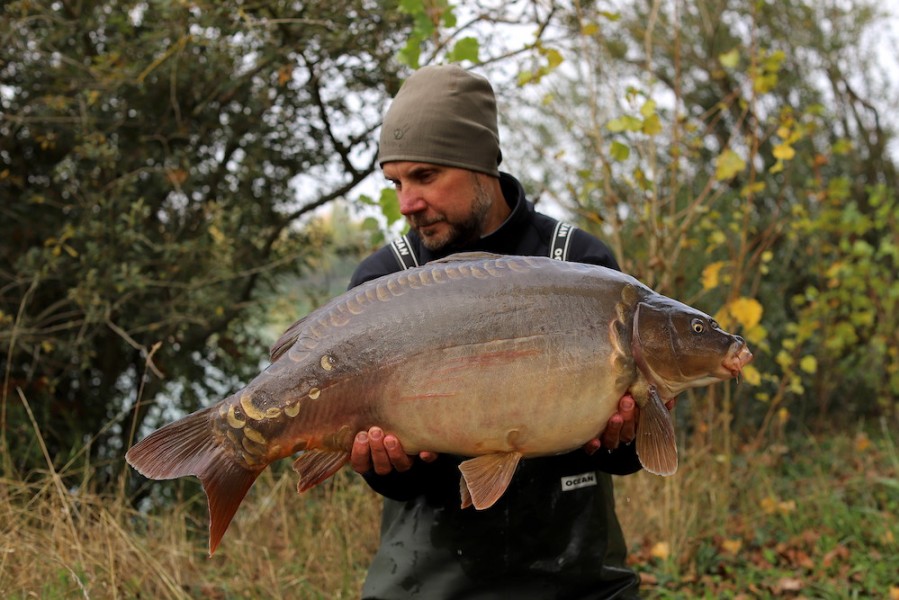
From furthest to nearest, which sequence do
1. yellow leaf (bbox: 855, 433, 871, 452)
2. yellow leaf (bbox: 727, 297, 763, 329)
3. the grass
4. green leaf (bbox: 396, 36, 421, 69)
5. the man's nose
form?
yellow leaf (bbox: 855, 433, 871, 452), yellow leaf (bbox: 727, 297, 763, 329), green leaf (bbox: 396, 36, 421, 69), the grass, the man's nose

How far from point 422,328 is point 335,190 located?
351cm

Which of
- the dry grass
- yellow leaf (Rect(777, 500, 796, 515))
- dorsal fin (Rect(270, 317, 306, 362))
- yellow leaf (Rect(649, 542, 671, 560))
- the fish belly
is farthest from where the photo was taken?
yellow leaf (Rect(777, 500, 796, 515))

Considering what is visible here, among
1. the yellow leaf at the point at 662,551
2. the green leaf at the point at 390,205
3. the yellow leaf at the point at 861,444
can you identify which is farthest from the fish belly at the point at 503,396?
the yellow leaf at the point at 861,444

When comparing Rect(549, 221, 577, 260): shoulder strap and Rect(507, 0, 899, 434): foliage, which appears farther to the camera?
Rect(507, 0, 899, 434): foliage

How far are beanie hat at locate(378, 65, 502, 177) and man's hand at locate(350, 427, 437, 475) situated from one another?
754mm

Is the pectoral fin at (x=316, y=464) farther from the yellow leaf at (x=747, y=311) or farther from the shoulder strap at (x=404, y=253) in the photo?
the yellow leaf at (x=747, y=311)

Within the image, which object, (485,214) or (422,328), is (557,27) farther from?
(422,328)

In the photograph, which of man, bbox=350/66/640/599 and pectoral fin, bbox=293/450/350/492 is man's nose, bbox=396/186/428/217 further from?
pectoral fin, bbox=293/450/350/492

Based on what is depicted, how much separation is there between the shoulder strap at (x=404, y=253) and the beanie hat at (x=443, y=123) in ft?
0.74

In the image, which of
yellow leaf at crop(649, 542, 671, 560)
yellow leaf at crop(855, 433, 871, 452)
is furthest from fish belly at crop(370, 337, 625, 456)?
yellow leaf at crop(855, 433, 871, 452)

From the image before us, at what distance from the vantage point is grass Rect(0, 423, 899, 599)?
3.15 metres

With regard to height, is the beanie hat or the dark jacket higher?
the beanie hat

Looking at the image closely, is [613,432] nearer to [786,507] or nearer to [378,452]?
[378,452]

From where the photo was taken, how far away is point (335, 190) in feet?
17.5
